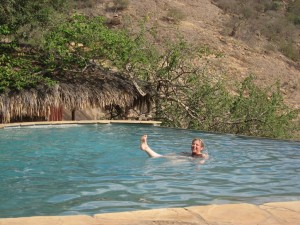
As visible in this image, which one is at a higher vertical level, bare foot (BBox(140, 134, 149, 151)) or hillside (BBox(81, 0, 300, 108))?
hillside (BBox(81, 0, 300, 108))

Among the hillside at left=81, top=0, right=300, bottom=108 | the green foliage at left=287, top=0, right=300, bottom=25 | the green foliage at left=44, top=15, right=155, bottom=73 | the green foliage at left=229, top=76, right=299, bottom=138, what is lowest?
the green foliage at left=229, top=76, right=299, bottom=138

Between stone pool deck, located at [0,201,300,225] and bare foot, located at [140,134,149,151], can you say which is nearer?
stone pool deck, located at [0,201,300,225]

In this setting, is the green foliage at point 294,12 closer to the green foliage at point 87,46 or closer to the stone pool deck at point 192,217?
the green foliage at point 87,46

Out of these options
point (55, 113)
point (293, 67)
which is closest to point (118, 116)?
point (55, 113)

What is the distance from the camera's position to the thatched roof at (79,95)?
52.4 feet

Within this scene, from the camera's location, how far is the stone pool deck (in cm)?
383

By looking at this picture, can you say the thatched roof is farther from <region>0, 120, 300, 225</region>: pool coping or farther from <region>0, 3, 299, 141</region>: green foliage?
<region>0, 120, 300, 225</region>: pool coping

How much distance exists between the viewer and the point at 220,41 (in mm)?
34438

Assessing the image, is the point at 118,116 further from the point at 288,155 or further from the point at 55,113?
the point at 288,155

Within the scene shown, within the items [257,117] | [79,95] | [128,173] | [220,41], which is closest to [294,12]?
[220,41]

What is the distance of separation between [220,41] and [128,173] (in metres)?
28.1

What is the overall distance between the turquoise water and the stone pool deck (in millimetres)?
926

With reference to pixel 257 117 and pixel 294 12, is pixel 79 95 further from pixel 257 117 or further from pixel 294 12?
pixel 294 12

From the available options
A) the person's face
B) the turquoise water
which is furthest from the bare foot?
the person's face
